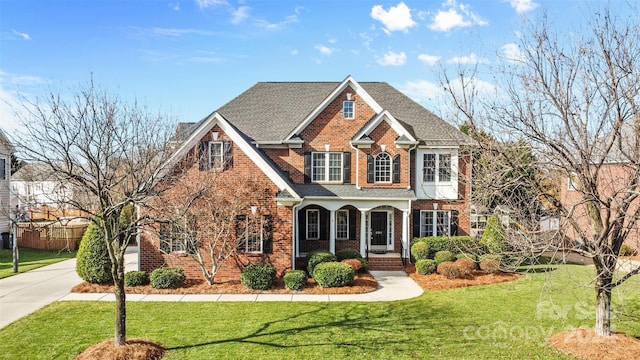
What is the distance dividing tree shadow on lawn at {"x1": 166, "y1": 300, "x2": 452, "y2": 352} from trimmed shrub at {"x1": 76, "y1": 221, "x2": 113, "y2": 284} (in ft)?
22.4

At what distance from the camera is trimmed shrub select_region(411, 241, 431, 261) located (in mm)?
18672

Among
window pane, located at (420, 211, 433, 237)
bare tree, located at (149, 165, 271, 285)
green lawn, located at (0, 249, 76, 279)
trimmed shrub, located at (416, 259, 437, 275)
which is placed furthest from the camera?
window pane, located at (420, 211, 433, 237)

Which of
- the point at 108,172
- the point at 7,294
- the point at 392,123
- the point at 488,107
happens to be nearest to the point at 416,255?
the point at 392,123

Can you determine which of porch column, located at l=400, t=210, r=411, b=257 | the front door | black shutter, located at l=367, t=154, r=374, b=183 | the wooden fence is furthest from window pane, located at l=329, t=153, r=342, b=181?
the wooden fence

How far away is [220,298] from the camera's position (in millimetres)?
13422

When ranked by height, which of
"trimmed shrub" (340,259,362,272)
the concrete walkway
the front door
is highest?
the front door

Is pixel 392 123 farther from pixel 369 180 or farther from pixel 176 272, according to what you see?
pixel 176 272

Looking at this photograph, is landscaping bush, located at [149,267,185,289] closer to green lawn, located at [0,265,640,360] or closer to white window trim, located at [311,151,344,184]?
green lawn, located at [0,265,640,360]

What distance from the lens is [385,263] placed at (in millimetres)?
18906

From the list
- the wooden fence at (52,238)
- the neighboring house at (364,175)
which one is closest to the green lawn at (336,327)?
the neighboring house at (364,175)

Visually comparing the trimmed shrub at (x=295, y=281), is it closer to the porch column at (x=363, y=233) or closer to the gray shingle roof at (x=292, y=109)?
the porch column at (x=363, y=233)

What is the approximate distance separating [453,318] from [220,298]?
7453mm

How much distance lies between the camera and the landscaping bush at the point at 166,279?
14.3 meters

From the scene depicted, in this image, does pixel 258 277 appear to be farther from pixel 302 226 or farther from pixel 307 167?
pixel 307 167
